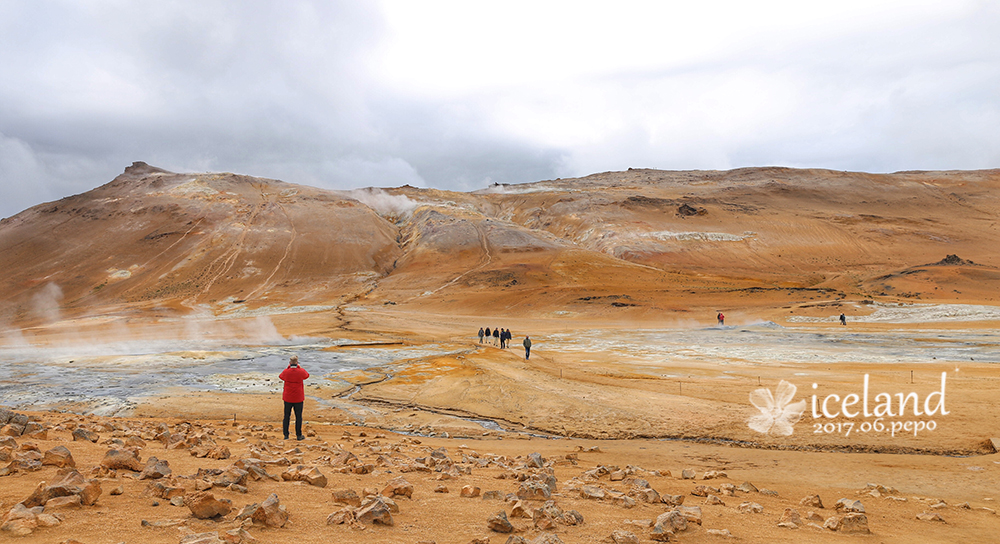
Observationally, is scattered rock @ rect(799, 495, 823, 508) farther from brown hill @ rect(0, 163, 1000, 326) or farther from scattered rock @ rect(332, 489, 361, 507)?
brown hill @ rect(0, 163, 1000, 326)

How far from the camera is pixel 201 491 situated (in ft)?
18.6

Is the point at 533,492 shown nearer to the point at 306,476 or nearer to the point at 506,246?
the point at 306,476

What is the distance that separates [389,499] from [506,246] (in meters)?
103

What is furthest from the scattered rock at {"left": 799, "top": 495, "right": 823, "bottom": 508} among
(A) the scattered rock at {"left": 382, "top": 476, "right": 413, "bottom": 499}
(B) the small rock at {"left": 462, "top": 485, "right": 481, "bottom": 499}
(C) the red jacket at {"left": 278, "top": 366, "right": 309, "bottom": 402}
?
(C) the red jacket at {"left": 278, "top": 366, "right": 309, "bottom": 402}

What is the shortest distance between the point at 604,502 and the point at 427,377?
54.0 ft

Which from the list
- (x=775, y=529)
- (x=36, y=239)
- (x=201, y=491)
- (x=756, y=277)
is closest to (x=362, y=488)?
(x=201, y=491)

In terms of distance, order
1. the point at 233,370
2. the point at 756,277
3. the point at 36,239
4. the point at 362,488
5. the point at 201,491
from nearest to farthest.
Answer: the point at 201,491 < the point at 362,488 < the point at 233,370 < the point at 756,277 < the point at 36,239

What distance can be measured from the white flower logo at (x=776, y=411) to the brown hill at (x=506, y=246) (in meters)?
47.6

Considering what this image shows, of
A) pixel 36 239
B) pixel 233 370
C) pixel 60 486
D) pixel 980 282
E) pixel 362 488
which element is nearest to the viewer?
pixel 60 486

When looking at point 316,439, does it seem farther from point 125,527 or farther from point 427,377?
point 427,377

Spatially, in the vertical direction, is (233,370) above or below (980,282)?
below

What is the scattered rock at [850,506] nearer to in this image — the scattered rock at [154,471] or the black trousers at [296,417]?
the scattered rock at [154,471]

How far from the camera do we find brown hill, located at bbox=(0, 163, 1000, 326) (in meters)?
77.2

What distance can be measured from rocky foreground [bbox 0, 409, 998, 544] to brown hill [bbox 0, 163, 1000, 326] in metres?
57.8
